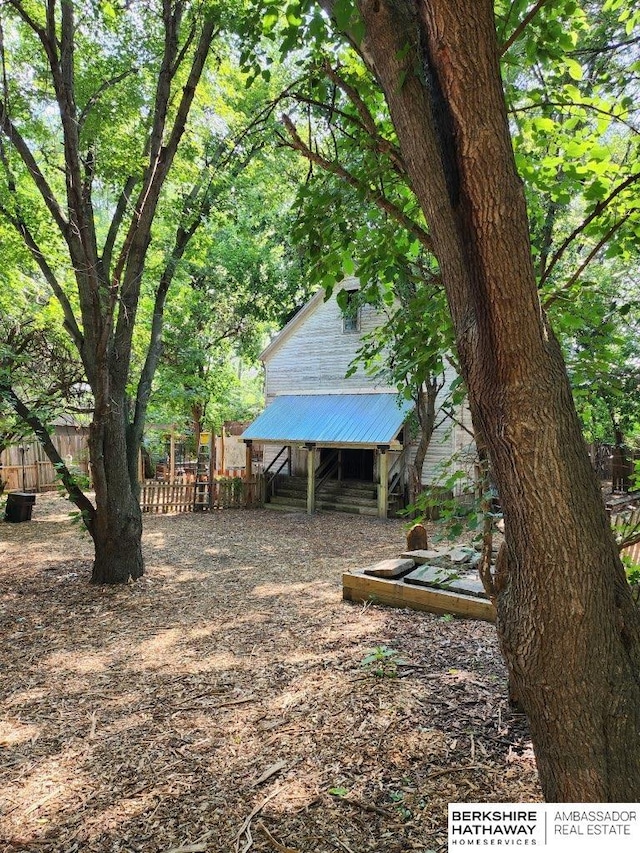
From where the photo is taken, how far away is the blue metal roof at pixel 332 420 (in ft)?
48.7

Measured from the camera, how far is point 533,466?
167 cm

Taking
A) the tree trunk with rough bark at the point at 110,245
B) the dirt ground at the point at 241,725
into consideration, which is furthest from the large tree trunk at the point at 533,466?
the tree trunk with rough bark at the point at 110,245

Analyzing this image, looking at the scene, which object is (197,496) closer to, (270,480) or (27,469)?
(270,480)

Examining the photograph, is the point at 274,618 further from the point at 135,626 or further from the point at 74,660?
the point at 74,660

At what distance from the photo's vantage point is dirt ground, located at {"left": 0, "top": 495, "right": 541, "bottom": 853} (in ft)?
8.75

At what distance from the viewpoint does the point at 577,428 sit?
1.72 m

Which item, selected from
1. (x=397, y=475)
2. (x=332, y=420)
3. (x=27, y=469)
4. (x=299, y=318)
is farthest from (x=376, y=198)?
(x=27, y=469)

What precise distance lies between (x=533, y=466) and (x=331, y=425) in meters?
14.3

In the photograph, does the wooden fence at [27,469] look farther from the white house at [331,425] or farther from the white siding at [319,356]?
the white siding at [319,356]

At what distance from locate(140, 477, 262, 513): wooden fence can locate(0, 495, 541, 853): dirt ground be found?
8924mm

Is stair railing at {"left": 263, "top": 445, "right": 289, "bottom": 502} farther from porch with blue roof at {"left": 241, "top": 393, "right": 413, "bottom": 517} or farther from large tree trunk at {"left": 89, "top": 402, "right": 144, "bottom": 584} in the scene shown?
large tree trunk at {"left": 89, "top": 402, "right": 144, "bottom": 584}

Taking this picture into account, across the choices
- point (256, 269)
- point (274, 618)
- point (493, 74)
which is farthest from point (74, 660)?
point (256, 269)

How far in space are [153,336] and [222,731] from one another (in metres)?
6.86

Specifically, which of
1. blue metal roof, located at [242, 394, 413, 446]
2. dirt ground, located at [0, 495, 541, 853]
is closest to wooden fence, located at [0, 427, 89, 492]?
blue metal roof, located at [242, 394, 413, 446]
